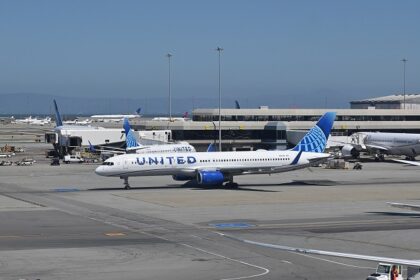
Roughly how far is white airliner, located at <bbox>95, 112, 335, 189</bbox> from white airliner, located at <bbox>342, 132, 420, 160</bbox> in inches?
1498

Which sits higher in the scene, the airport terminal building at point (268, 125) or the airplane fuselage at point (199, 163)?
the airport terminal building at point (268, 125)

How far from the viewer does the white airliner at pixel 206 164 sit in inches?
2899

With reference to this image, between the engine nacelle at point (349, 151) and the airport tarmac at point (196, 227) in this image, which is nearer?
the airport tarmac at point (196, 227)

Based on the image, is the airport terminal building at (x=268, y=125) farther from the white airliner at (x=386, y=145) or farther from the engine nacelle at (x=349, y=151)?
the white airliner at (x=386, y=145)

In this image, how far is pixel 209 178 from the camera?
7444cm

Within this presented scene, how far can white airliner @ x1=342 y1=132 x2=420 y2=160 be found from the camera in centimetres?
11444

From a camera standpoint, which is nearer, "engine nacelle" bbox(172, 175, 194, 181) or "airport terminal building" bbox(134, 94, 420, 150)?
"engine nacelle" bbox(172, 175, 194, 181)

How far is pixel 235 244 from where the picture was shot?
136 feet

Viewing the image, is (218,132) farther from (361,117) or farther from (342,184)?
(342,184)

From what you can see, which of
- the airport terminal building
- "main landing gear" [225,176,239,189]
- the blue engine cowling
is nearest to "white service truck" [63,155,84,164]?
the airport terminal building

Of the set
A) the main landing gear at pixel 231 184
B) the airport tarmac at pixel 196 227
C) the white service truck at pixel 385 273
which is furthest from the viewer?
the main landing gear at pixel 231 184

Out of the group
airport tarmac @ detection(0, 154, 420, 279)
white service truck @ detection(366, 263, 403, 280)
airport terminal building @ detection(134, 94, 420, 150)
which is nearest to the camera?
white service truck @ detection(366, 263, 403, 280)

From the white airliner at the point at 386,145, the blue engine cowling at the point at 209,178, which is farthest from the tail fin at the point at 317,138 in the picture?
the white airliner at the point at 386,145

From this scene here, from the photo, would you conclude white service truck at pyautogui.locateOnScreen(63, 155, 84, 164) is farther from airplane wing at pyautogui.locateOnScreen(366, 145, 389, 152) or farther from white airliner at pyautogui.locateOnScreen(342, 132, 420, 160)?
airplane wing at pyautogui.locateOnScreen(366, 145, 389, 152)
